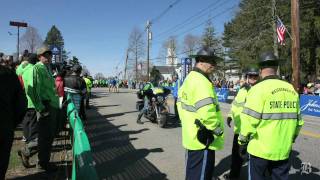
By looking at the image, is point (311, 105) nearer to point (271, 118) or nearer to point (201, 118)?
point (271, 118)

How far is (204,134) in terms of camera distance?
14.5 ft

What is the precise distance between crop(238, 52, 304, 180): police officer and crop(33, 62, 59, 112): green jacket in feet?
11.8

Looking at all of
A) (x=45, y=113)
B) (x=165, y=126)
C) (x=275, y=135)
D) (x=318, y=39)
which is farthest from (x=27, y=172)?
(x=318, y=39)

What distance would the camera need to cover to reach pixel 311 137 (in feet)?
37.2

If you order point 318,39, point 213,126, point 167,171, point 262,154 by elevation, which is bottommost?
point 167,171

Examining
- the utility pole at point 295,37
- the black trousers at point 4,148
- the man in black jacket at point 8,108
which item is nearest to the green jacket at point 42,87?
the man in black jacket at point 8,108

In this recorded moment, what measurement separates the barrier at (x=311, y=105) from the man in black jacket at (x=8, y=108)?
1618 centimetres

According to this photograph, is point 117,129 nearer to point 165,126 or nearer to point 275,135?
point 165,126

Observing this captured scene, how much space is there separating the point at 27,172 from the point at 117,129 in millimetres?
6057

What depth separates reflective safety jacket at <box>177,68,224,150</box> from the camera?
14.2ft

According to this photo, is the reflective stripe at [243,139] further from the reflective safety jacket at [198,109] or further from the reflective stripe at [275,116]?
the reflective stripe at [275,116]

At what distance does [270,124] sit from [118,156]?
4.87 metres

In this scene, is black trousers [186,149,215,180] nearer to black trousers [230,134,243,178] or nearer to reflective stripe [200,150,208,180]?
reflective stripe [200,150,208,180]

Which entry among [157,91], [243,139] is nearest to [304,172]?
[243,139]
